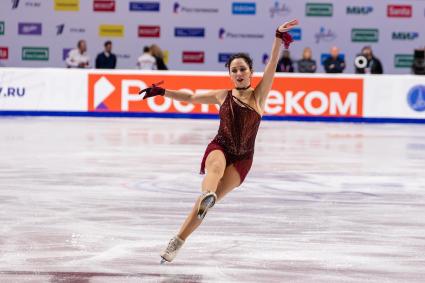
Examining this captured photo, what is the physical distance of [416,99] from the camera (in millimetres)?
20109

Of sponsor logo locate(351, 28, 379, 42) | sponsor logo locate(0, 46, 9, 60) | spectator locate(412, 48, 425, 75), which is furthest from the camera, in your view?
sponsor logo locate(0, 46, 9, 60)

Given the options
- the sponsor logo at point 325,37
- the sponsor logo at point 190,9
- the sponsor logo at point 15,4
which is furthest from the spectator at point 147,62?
the sponsor logo at point 325,37

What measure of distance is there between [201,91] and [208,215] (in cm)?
1216

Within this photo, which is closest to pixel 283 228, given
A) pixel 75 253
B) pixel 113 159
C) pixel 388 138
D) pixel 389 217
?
pixel 389 217

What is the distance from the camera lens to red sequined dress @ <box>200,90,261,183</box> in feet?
21.2

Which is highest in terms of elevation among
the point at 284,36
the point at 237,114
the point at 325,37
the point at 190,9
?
the point at 190,9

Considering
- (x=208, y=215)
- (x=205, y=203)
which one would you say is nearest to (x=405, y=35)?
(x=208, y=215)

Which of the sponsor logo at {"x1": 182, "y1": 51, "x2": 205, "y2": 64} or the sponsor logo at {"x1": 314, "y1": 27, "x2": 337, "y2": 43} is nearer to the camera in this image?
the sponsor logo at {"x1": 314, "y1": 27, "x2": 337, "y2": 43}

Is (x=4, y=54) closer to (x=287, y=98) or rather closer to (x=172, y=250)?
(x=287, y=98)

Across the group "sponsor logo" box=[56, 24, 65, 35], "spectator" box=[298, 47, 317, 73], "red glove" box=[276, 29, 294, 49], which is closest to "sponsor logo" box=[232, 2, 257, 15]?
"spectator" box=[298, 47, 317, 73]

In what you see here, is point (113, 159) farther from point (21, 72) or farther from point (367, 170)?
point (21, 72)

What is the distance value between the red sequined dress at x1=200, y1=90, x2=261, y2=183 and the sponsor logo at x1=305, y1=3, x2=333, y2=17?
18.1 meters

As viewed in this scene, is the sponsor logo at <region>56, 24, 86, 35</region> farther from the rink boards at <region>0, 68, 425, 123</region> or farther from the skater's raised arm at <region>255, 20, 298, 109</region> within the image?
the skater's raised arm at <region>255, 20, 298, 109</region>

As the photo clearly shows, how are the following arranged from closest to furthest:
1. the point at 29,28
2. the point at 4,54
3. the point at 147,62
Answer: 1. the point at 147,62
2. the point at 29,28
3. the point at 4,54
